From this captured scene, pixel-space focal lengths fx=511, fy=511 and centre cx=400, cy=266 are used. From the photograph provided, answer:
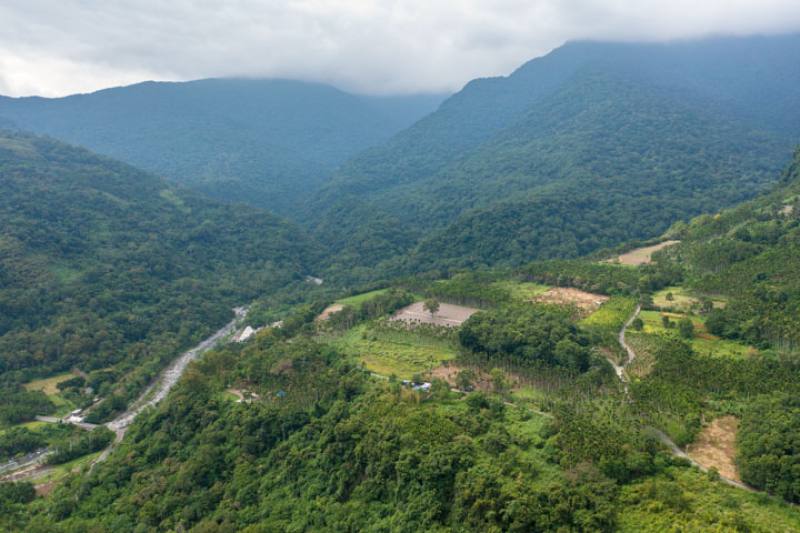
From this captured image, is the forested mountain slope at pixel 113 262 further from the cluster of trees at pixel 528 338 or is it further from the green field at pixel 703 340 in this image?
the green field at pixel 703 340

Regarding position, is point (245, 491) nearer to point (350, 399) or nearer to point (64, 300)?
point (350, 399)

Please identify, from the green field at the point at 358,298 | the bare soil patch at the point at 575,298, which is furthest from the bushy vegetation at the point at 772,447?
the green field at the point at 358,298

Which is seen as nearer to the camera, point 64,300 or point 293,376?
point 293,376

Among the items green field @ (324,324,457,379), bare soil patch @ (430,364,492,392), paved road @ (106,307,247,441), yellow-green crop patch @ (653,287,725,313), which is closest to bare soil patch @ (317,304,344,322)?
green field @ (324,324,457,379)

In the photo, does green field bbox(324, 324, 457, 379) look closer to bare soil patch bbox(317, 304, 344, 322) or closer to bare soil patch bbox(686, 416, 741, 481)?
bare soil patch bbox(317, 304, 344, 322)

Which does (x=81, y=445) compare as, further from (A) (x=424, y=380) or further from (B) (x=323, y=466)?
(A) (x=424, y=380)

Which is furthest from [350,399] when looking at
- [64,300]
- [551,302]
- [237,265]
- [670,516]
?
[237,265]
